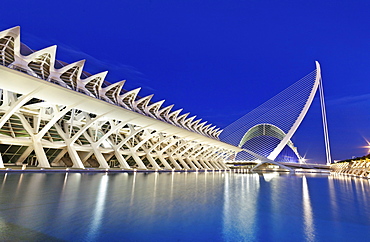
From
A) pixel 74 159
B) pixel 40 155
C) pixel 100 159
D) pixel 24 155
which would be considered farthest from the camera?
pixel 100 159

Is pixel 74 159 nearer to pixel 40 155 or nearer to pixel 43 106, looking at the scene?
pixel 40 155

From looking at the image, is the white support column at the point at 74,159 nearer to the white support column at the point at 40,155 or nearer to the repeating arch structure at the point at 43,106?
the repeating arch structure at the point at 43,106

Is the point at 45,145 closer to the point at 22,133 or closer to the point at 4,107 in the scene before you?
the point at 22,133

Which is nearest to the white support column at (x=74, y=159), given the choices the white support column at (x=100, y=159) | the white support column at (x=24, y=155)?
the white support column at (x=100, y=159)

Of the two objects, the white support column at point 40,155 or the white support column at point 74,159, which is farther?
the white support column at point 74,159

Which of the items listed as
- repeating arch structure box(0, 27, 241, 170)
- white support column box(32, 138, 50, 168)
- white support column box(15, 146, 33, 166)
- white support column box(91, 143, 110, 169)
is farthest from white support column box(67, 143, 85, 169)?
white support column box(15, 146, 33, 166)

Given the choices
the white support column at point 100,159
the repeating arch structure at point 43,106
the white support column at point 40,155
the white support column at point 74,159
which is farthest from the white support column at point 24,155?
the white support column at point 100,159

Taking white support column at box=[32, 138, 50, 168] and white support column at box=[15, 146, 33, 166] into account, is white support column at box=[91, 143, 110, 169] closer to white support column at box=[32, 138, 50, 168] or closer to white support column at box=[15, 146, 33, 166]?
white support column at box=[15, 146, 33, 166]

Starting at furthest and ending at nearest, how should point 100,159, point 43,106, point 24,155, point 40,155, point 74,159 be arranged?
1. point 100,159
2. point 24,155
3. point 74,159
4. point 43,106
5. point 40,155

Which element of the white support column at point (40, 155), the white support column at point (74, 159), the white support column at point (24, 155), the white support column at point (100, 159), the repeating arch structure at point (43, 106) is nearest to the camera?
the repeating arch structure at point (43, 106)

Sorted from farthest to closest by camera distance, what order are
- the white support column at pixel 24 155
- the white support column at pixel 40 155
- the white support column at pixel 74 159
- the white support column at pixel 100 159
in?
the white support column at pixel 100 159 → the white support column at pixel 24 155 → the white support column at pixel 74 159 → the white support column at pixel 40 155

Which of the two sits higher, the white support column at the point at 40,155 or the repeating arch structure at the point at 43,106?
the repeating arch structure at the point at 43,106

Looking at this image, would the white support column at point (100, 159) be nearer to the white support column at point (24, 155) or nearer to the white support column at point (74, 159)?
the white support column at point (74, 159)

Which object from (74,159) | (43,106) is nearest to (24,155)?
(74,159)
